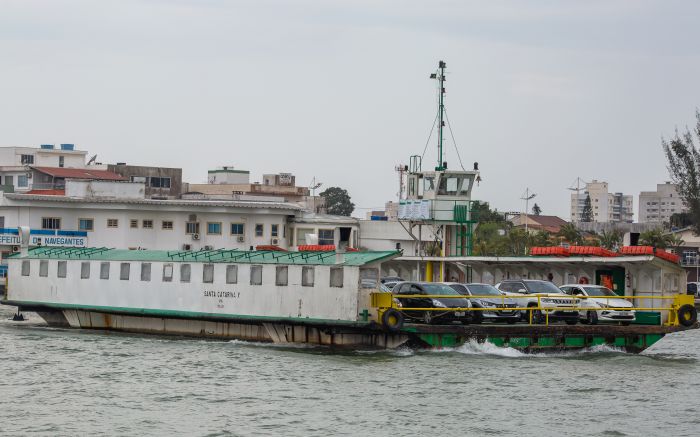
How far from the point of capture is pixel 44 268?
45.5 m

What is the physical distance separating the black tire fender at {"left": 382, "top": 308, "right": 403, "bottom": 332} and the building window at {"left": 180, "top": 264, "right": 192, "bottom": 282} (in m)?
8.55

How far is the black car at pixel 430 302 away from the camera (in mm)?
38250

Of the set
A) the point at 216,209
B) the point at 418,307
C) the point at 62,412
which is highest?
the point at 216,209

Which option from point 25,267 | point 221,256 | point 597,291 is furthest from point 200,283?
point 597,291

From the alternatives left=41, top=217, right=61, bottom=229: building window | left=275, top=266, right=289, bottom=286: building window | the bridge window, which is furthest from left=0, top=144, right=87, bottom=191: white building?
left=275, top=266, right=289, bottom=286: building window

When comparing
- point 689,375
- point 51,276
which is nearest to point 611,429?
point 689,375

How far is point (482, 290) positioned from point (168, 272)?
11067 millimetres

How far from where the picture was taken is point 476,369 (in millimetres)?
34438

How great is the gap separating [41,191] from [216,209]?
51.4 feet

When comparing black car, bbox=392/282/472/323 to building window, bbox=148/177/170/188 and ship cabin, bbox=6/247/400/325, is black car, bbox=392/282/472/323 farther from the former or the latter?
building window, bbox=148/177/170/188

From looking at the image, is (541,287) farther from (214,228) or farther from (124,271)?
(214,228)

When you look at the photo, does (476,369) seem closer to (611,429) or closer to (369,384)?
(369,384)

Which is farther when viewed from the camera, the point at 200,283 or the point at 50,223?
the point at 50,223

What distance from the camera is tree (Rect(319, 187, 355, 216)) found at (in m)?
142
